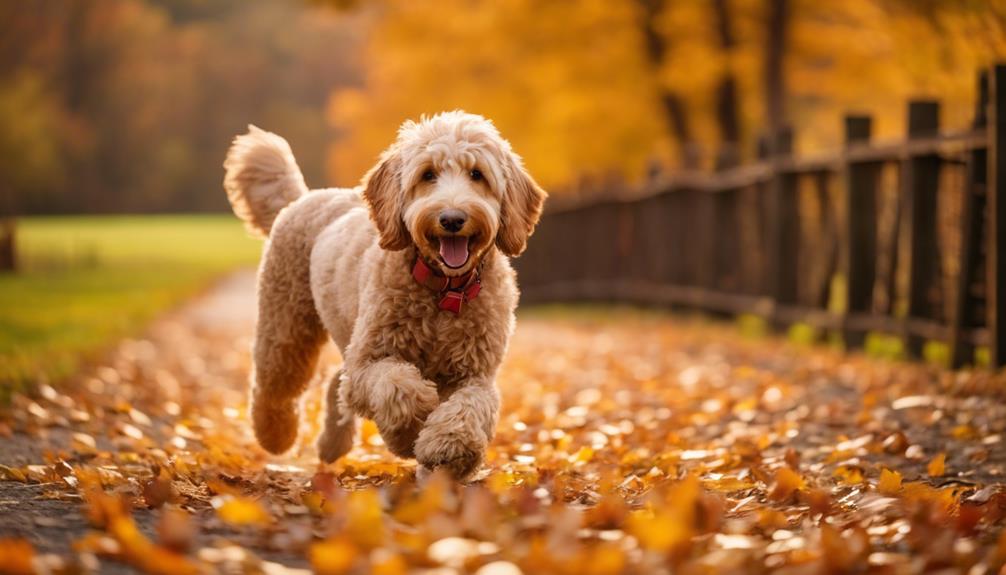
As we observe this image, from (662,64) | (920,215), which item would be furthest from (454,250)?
(662,64)

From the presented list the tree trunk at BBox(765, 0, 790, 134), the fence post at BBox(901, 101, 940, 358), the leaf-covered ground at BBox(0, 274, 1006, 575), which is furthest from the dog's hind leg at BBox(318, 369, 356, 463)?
the tree trunk at BBox(765, 0, 790, 134)

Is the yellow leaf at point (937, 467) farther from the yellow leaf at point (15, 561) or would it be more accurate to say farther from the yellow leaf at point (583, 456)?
the yellow leaf at point (15, 561)

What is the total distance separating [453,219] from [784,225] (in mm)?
7973

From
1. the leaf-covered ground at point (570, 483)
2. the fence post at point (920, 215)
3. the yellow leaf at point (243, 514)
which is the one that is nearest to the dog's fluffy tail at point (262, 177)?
the leaf-covered ground at point (570, 483)

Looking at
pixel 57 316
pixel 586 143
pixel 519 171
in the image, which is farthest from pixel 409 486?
pixel 586 143

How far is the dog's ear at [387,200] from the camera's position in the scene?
183 inches

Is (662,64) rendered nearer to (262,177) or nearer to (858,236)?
(858,236)

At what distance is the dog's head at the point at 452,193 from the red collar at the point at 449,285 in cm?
7

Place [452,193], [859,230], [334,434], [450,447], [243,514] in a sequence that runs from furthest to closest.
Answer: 1. [859,230]
2. [334,434]
3. [452,193]
4. [450,447]
5. [243,514]

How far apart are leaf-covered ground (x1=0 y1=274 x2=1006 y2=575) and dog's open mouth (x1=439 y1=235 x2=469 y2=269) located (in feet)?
2.79

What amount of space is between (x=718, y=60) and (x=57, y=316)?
34.3 ft

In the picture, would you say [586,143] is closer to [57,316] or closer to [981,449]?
[57,316]

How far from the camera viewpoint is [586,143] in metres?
21.4

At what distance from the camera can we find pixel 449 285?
4.65m
